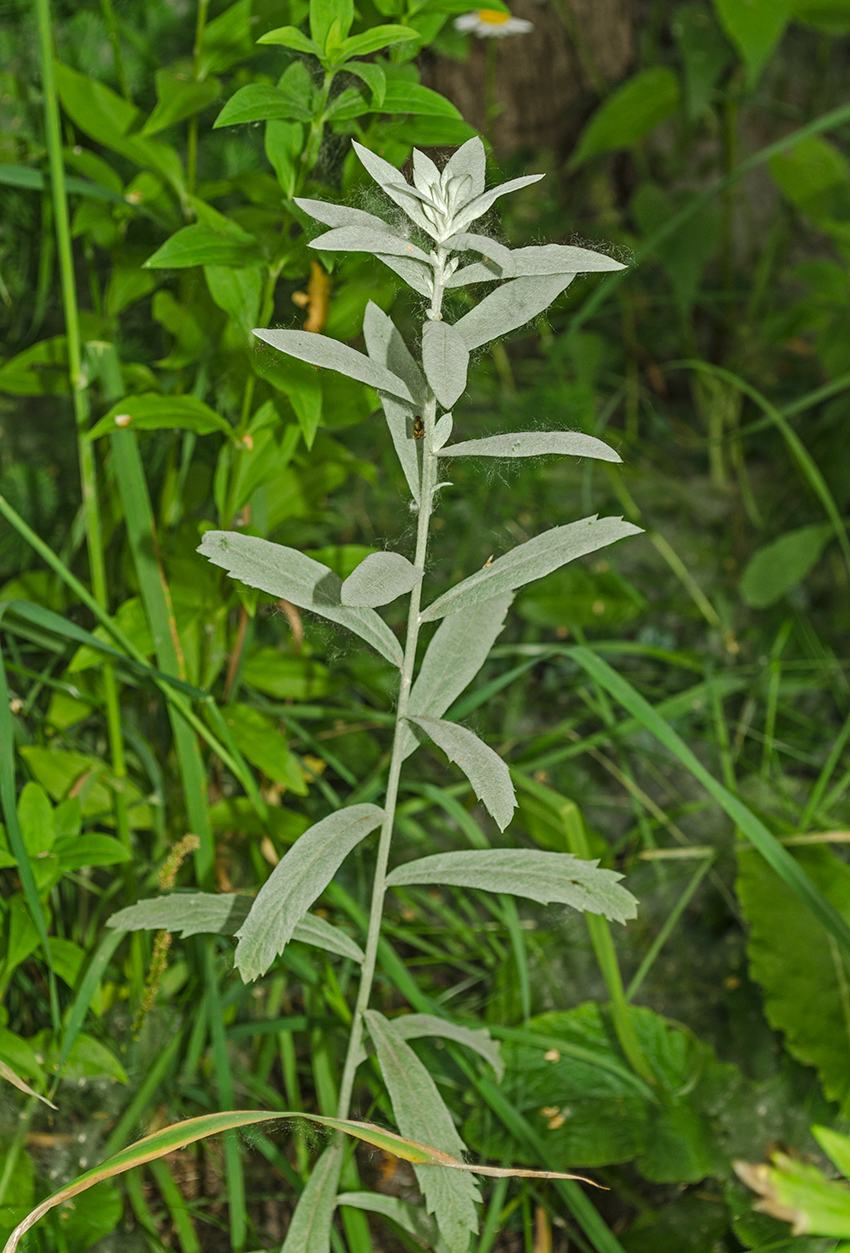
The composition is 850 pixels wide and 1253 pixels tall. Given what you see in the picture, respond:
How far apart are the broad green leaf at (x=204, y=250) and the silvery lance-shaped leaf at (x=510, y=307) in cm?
23

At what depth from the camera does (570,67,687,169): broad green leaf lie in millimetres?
1408

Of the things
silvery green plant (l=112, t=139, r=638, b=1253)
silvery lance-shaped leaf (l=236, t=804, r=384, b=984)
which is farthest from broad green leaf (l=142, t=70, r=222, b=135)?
silvery lance-shaped leaf (l=236, t=804, r=384, b=984)

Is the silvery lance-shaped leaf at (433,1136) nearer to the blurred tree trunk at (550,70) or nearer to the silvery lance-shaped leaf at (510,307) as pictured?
the silvery lance-shaped leaf at (510,307)

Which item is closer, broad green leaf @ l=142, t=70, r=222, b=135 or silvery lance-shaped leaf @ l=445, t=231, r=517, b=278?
silvery lance-shaped leaf @ l=445, t=231, r=517, b=278

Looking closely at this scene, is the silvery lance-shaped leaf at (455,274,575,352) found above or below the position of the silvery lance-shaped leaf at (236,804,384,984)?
above

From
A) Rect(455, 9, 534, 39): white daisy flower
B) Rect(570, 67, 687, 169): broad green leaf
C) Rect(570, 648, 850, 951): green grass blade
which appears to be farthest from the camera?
Rect(570, 67, 687, 169): broad green leaf

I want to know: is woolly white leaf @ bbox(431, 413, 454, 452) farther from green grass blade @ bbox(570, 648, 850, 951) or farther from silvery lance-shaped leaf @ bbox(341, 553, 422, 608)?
green grass blade @ bbox(570, 648, 850, 951)

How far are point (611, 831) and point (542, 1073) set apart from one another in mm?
349

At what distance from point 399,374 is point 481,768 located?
210 millimetres

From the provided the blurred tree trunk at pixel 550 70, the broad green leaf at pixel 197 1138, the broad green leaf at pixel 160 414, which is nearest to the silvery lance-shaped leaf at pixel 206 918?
the broad green leaf at pixel 197 1138

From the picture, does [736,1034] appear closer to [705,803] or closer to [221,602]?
[705,803]

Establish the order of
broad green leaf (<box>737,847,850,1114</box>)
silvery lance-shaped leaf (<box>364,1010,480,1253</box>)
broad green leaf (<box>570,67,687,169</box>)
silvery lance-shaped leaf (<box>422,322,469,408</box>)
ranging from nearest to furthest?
silvery lance-shaped leaf (<box>422,322,469,408</box>)
silvery lance-shaped leaf (<box>364,1010,480,1253</box>)
broad green leaf (<box>737,847,850,1114</box>)
broad green leaf (<box>570,67,687,169</box>)

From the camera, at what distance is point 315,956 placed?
0.80m

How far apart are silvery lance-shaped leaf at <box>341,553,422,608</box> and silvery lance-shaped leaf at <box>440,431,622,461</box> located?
6cm
